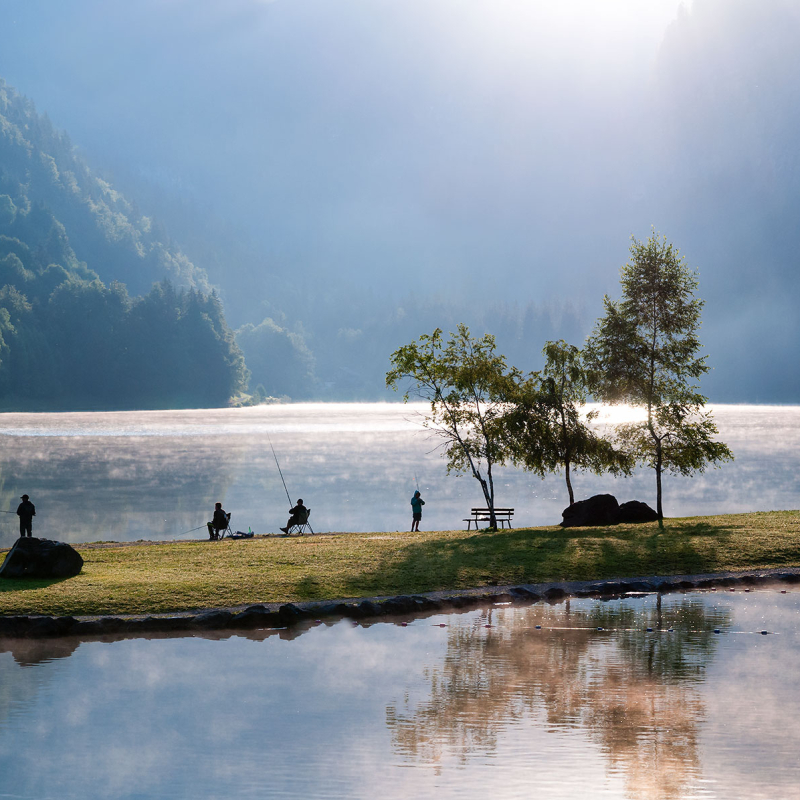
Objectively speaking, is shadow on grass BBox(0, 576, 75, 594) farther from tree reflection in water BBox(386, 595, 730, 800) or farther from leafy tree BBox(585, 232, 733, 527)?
leafy tree BBox(585, 232, 733, 527)

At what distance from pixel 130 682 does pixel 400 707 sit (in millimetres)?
5016

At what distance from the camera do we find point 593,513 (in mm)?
36938

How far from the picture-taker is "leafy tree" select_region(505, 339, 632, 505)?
4078cm

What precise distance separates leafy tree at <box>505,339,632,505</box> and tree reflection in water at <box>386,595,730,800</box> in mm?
20008

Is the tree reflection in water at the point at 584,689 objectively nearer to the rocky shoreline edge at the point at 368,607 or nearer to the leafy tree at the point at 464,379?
the rocky shoreline edge at the point at 368,607

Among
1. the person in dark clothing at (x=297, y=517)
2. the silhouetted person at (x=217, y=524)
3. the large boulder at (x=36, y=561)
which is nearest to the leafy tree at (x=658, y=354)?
the person in dark clothing at (x=297, y=517)

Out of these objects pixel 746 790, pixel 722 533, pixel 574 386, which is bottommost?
pixel 746 790

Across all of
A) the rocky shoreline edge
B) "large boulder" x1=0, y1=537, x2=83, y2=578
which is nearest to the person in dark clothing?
"large boulder" x1=0, y1=537, x2=83, y2=578

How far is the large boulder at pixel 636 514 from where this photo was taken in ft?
122

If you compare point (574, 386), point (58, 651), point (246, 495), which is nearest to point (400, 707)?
point (58, 651)

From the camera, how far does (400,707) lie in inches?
568

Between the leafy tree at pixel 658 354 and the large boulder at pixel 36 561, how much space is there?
2402 cm

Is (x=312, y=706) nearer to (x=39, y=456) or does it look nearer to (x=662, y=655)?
(x=662, y=655)

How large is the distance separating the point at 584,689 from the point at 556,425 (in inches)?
1085
